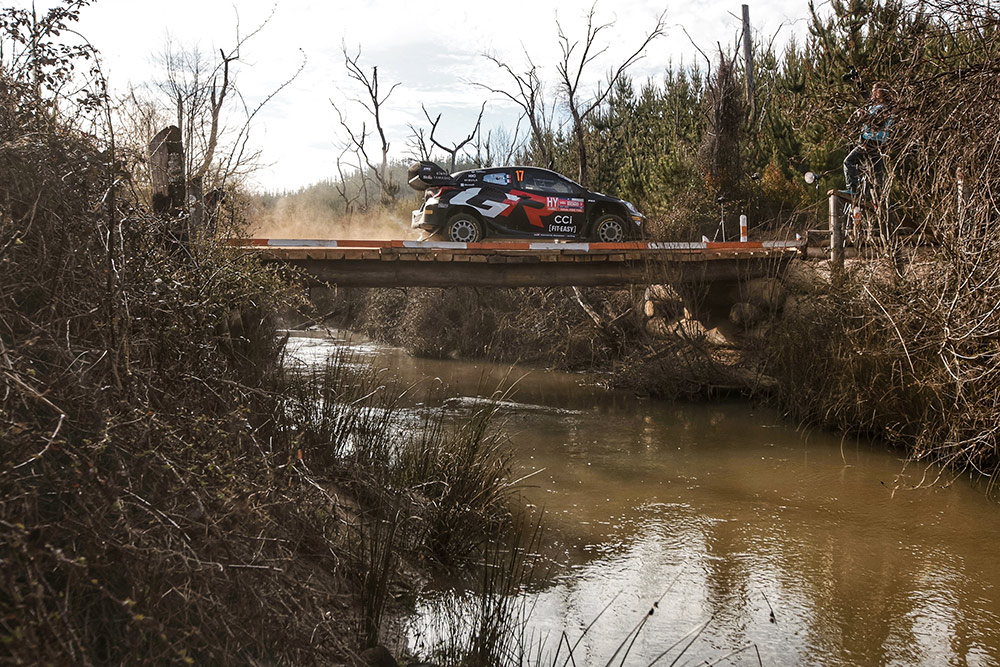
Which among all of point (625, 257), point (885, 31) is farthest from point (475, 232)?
point (885, 31)

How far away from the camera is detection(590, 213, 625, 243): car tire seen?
46.6 feet

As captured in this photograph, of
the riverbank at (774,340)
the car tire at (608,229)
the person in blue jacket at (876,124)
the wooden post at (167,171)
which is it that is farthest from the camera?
the car tire at (608,229)

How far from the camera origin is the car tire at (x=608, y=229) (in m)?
→ 14.2

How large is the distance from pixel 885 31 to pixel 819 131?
10.0 meters

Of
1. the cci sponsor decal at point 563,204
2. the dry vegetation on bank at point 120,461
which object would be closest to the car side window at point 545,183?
the cci sponsor decal at point 563,204

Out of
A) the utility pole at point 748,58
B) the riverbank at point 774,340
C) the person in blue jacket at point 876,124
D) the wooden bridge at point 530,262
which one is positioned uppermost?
the utility pole at point 748,58

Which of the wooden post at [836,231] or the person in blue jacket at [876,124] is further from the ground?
the person in blue jacket at [876,124]

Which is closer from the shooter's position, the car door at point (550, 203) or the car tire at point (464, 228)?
the car tire at point (464, 228)

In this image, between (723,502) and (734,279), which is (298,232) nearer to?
(734,279)

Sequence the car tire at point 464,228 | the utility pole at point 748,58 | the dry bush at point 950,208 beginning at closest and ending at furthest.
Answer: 1. the dry bush at point 950,208
2. the car tire at point 464,228
3. the utility pole at point 748,58

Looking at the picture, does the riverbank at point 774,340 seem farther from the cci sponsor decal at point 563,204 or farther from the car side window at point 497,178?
the car side window at point 497,178

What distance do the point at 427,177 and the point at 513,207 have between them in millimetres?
1438

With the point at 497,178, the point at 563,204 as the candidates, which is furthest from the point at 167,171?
the point at 563,204

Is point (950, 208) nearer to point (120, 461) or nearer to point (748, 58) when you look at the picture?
point (120, 461)
